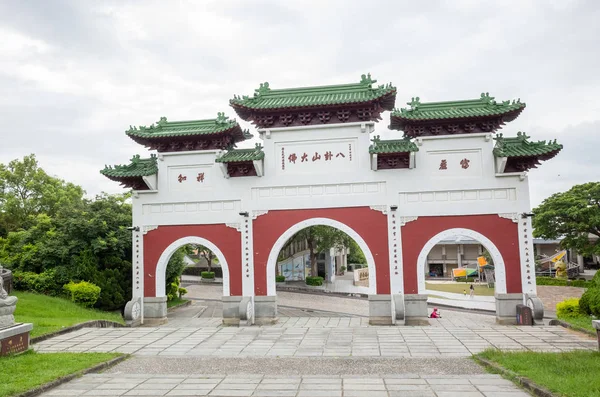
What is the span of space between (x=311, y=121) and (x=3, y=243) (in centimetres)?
1549

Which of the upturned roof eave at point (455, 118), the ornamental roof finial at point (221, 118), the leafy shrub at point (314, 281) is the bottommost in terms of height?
the leafy shrub at point (314, 281)

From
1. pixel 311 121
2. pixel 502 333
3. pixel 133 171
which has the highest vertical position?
pixel 311 121

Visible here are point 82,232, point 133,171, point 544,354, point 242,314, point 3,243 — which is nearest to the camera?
point 544,354

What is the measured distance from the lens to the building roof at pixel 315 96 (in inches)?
541

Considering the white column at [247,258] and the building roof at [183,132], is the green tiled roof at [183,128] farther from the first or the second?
the white column at [247,258]

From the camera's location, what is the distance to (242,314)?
44.5ft

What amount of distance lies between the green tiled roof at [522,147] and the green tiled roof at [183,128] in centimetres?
826

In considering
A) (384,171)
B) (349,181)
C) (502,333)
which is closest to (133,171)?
(349,181)

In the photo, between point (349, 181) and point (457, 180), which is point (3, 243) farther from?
point (457, 180)

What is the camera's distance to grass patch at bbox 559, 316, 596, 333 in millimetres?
11261

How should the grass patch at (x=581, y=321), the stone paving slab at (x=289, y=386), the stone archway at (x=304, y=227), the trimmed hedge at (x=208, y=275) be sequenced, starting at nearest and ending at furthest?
the stone paving slab at (x=289, y=386), the grass patch at (x=581, y=321), the stone archway at (x=304, y=227), the trimmed hedge at (x=208, y=275)

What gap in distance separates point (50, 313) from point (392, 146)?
12.2 meters

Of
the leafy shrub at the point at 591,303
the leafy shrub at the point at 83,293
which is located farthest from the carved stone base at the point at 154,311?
the leafy shrub at the point at 591,303

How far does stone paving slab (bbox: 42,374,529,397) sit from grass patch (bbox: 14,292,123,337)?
209 inches
